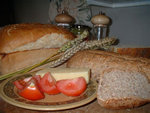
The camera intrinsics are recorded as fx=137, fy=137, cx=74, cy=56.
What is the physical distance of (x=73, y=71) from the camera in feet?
3.52

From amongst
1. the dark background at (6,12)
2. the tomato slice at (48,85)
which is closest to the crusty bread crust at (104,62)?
the tomato slice at (48,85)

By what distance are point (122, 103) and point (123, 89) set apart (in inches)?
3.5

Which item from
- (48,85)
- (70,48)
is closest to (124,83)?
(48,85)

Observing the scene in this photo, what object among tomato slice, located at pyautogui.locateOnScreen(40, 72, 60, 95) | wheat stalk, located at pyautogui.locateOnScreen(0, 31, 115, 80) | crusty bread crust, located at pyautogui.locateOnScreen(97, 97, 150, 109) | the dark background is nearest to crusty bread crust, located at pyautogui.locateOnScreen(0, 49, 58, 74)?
wheat stalk, located at pyautogui.locateOnScreen(0, 31, 115, 80)

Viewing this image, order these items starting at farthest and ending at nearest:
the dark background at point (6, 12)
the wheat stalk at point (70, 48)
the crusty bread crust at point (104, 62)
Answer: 1. the dark background at point (6, 12)
2. the wheat stalk at point (70, 48)
3. the crusty bread crust at point (104, 62)

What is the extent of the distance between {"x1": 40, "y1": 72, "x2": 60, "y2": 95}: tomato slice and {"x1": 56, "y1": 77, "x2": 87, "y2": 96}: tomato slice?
0.03 meters

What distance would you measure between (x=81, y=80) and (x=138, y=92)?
15.3 inches

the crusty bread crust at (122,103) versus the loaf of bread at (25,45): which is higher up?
the loaf of bread at (25,45)

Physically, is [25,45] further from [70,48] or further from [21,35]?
[70,48]

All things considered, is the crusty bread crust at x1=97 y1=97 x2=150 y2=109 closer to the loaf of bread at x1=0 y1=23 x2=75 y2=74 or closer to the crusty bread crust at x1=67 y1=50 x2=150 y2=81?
the crusty bread crust at x1=67 y1=50 x2=150 y2=81

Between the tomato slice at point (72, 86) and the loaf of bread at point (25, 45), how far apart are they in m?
0.70

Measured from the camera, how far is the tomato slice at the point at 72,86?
90cm

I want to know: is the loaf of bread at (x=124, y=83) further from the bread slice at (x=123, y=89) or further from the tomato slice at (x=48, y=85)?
the tomato slice at (x=48, y=85)

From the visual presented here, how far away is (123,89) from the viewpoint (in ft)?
2.94
